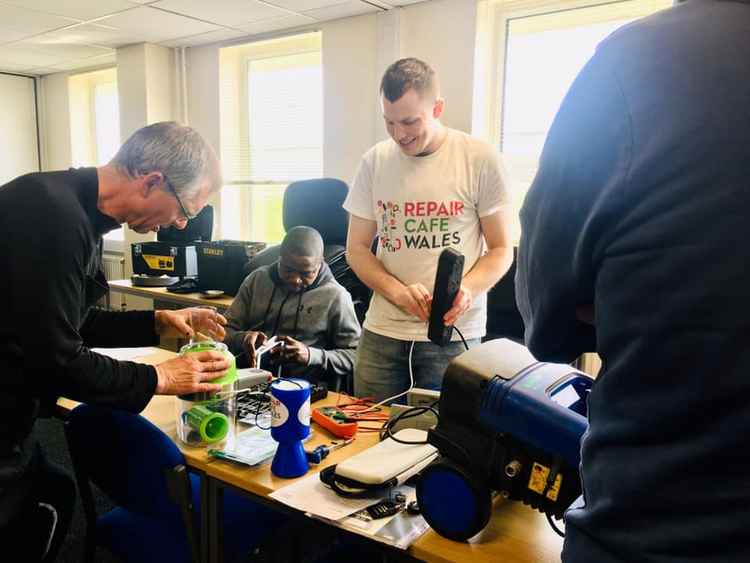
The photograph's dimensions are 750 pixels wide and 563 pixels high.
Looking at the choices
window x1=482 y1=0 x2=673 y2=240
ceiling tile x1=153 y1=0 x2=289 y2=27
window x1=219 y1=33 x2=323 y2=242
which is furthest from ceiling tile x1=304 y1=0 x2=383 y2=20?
window x1=482 y1=0 x2=673 y2=240

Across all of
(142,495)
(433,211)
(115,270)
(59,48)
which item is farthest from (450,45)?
(115,270)

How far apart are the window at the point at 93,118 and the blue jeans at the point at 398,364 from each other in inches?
183

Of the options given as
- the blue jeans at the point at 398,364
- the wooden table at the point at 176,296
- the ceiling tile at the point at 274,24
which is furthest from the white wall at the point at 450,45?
the blue jeans at the point at 398,364

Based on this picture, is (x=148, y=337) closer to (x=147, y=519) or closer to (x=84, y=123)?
(x=147, y=519)

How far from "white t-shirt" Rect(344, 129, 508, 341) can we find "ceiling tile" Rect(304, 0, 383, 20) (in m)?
2.16

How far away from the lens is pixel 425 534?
1.05m

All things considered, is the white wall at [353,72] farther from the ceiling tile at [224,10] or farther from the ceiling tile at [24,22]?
the ceiling tile at [24,22]

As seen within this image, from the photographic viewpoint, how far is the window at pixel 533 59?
125 inches

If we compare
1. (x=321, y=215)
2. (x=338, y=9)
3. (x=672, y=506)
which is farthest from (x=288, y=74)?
(x=672, y=506)

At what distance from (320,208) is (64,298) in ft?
7.32

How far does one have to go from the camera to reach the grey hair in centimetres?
133

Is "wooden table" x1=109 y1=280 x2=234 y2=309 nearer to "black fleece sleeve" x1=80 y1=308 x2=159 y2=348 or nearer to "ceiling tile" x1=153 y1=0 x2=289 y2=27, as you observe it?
"black fleece sleeve" x1=80 y1=308 x2=159 y2=348

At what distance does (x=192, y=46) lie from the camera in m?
4.74

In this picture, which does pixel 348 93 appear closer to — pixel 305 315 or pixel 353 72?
pixel 353 72
